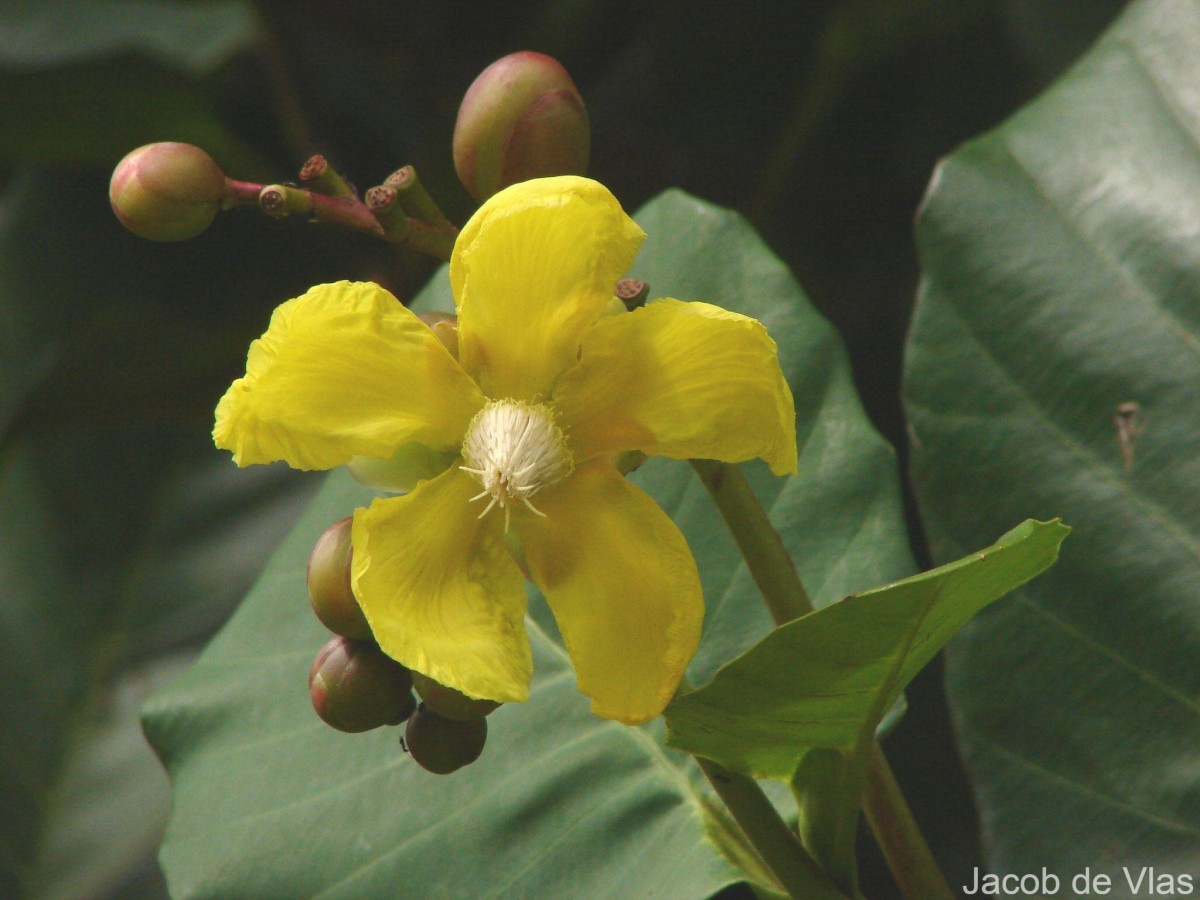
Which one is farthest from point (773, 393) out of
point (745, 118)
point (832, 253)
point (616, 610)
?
point (745, 118)

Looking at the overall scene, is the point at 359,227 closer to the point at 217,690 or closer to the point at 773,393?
the point at 773,393

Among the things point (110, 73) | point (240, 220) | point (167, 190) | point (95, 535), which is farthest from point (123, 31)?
point (167, 190)

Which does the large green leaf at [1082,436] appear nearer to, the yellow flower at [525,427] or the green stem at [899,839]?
the green stem at [899,839]

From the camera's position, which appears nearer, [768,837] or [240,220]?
[768,837]

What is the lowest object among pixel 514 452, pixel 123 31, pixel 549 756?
pixel 549 756

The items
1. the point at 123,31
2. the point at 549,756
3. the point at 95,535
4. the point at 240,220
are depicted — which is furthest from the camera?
the point at 240,220

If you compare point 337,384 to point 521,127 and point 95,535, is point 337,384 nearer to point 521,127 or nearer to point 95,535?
point 521,127

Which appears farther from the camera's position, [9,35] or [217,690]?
[9,35]
